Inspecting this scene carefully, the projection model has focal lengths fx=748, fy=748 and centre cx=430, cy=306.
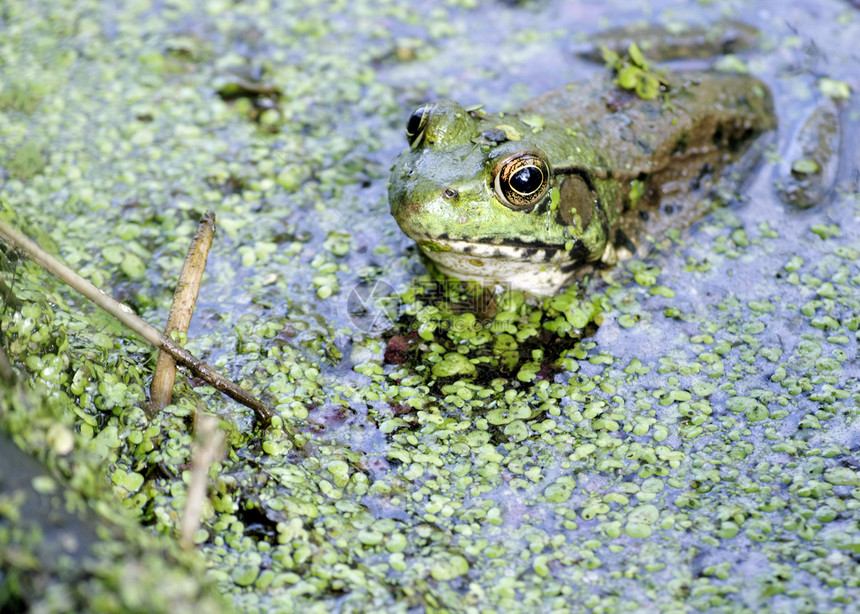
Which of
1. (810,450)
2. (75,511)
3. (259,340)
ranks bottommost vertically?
(259,340)

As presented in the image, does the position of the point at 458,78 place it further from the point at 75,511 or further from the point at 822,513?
the point at 75,511

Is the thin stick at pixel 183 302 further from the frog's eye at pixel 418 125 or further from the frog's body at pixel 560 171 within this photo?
the frog's eye at pixel 418 125

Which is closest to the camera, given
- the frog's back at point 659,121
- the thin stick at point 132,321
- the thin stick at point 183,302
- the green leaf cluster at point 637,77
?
the thin stick at point 132,321

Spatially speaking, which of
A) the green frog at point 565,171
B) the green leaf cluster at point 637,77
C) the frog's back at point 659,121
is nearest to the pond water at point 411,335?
the green frog at point 565,171

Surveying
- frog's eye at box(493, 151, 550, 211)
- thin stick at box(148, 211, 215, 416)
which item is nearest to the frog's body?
frog's eye at box(493, 151, 550, 211)

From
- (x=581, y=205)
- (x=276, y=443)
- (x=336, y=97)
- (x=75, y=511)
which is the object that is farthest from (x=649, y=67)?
(x=75, y=511)

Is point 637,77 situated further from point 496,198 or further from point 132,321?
point 132,321

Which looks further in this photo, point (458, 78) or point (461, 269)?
point (458, 78)
